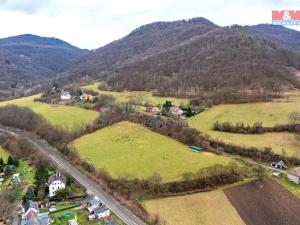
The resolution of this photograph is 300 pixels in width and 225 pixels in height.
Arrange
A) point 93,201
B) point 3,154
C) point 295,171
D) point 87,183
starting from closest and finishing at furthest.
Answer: point 93,201 → point 295,171 → point 87,183 → point 3,154

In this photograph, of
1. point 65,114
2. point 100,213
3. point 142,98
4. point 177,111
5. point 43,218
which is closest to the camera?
point 43,218

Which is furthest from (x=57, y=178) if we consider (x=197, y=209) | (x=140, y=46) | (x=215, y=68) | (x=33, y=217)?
(x=140, y=46)

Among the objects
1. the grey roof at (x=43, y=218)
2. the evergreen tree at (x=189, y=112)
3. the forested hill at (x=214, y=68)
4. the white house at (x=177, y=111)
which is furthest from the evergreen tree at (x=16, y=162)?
the forested hill at (x=214, y=68)

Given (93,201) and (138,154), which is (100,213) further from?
(138,154)

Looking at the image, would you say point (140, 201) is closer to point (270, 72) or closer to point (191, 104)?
point (191, 104)

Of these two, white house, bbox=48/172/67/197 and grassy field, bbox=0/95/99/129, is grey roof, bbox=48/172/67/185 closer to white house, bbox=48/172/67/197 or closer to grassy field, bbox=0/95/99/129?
white house, bbox=48/172/67/197

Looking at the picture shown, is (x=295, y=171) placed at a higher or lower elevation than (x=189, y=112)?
lower

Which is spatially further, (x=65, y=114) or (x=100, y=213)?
(x=65, y=114)

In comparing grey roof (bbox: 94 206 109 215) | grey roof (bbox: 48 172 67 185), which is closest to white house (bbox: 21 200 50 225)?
grey roof (bbox: 94 206 109 215)
